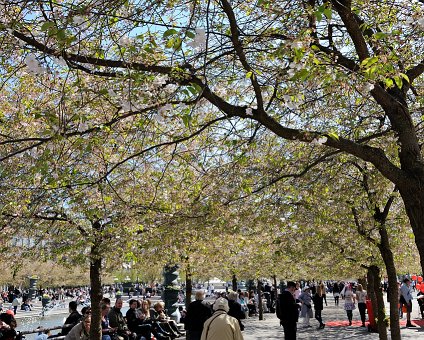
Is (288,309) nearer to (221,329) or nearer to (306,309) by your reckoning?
(221,329)

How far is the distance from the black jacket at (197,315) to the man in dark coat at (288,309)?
6.80 feet

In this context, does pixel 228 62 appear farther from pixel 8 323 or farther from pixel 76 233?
pixel 8 323

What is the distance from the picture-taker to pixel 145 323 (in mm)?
16359

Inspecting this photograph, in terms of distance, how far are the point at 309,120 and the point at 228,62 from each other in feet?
7.32

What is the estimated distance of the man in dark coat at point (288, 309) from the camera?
12.9m

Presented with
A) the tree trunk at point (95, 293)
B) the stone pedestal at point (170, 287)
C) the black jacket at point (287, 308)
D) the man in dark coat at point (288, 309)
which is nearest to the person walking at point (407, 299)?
the man in dark coat at point (288, 309)

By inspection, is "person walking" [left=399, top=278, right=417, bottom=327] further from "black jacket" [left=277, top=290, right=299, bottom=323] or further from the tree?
the tree

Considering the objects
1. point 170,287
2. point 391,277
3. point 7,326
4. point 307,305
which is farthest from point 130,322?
point 307,305

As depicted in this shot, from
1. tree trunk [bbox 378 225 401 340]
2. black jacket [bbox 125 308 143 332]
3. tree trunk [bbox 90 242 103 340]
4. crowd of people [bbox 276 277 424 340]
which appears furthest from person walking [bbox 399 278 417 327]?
tree trunk [bbox 90 242 103 340]

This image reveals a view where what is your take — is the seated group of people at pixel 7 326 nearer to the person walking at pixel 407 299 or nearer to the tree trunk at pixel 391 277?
the tree trunk at pixel 391 277

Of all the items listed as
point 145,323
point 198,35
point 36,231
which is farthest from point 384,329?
point 198,35

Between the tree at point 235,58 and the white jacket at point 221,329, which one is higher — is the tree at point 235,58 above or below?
above

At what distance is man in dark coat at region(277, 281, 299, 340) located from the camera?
1291cm

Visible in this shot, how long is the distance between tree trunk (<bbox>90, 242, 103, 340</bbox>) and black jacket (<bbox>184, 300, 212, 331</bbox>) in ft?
7.50
